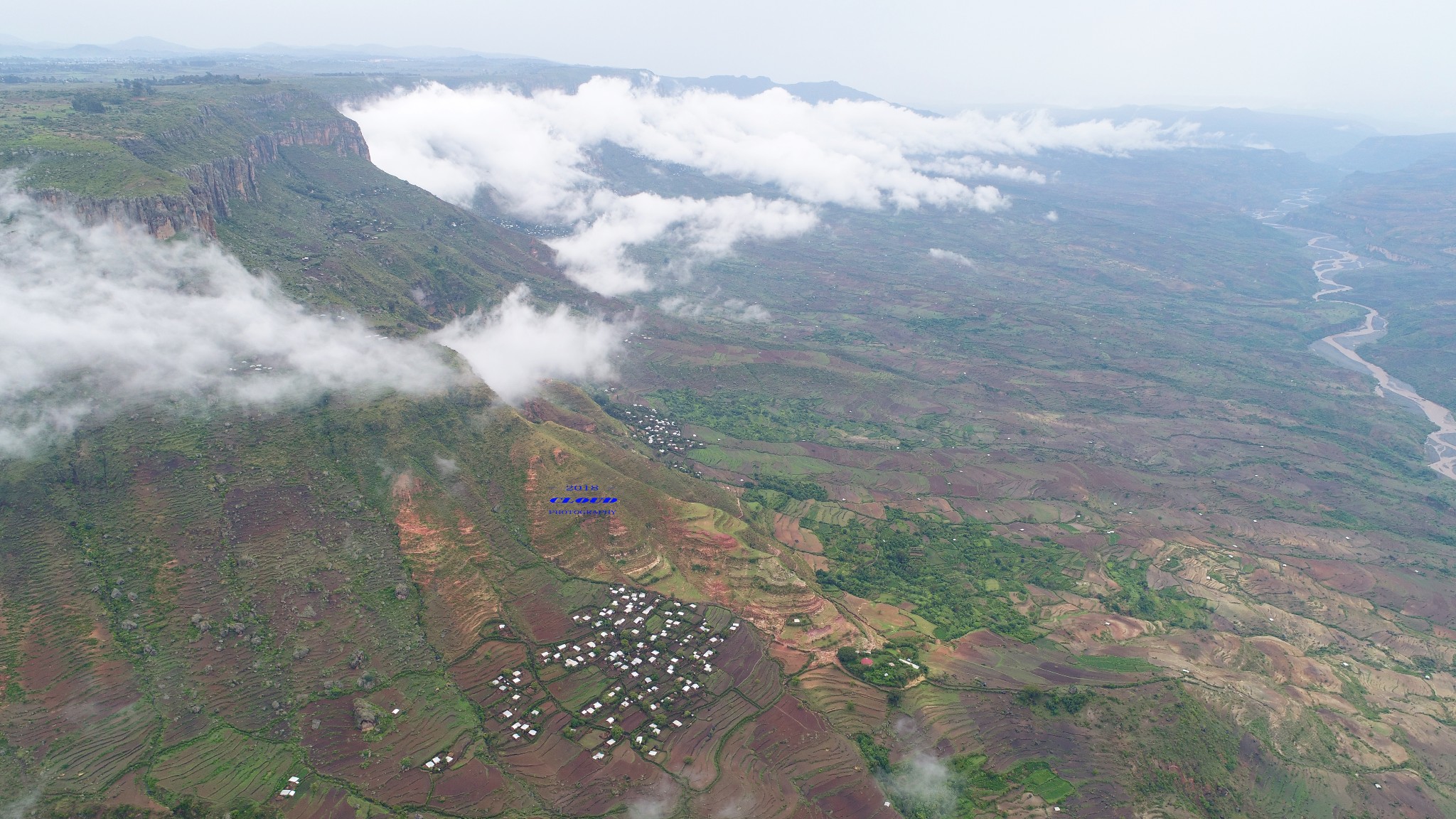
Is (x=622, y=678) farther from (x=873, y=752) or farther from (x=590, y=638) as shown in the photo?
(x=873, y=752)

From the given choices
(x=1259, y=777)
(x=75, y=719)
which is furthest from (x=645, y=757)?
(x=1259, y=777)

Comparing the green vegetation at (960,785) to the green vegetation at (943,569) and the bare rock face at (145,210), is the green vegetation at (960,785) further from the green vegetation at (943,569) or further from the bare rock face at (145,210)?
the bare rock face at (145,210)

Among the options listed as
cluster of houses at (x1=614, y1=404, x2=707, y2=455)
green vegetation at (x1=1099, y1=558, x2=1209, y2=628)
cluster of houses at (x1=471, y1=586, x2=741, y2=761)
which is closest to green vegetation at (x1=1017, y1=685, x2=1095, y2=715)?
green vegetation at (x1=1099, y1=558, x2=1209, y2=628)

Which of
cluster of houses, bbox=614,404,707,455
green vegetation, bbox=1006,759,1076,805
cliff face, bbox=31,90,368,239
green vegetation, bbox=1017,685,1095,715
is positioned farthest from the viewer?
cluster of houses, bbox=614,404,707,455

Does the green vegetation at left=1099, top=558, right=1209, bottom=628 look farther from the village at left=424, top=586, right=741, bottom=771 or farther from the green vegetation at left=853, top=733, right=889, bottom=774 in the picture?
the village at left=424, top=586, right=741, bottom=771

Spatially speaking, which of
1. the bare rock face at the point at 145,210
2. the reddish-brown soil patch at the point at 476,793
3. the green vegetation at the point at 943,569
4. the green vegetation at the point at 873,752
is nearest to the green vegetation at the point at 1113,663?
the green vegetation at the point at 943,569

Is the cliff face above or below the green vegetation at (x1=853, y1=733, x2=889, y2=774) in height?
above

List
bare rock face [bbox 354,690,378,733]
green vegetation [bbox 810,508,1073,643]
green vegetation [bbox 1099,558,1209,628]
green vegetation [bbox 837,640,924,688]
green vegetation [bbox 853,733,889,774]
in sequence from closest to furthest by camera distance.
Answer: bare rock face [bbox 354,690,378,733]
green vegetation [bbox 853,733,889,774]
green vegetation [bbox 837,640,924,688]
green vegetation [bbox 810,508,1073,643]
green vegetation [bbox 1099,558,1209,628]
